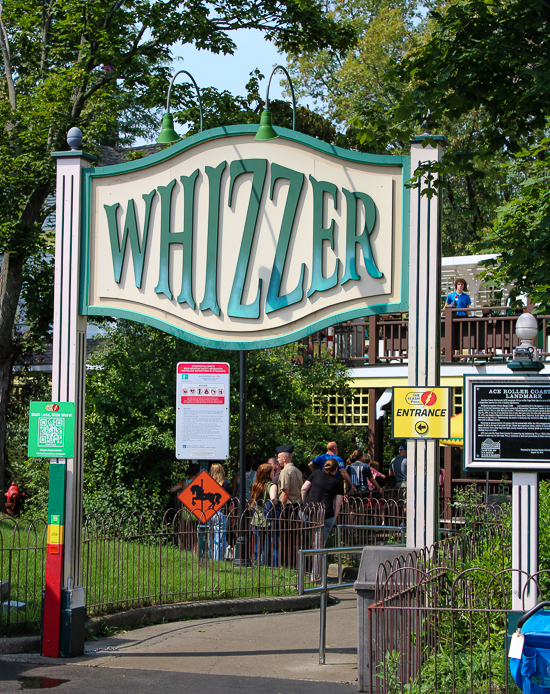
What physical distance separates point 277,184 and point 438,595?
4060 millimetres

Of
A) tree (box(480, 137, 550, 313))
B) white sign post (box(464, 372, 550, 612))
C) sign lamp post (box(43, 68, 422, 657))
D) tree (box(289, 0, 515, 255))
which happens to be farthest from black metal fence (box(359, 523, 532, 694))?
tree (box(289, 0, 515, 255))

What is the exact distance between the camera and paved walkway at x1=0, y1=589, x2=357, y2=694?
7.21 m

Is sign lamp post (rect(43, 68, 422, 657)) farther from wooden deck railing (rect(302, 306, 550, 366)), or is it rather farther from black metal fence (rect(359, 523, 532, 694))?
wooden deck railing (rect(302, 306, 550, 366))

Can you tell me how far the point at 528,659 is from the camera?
16.6 feet

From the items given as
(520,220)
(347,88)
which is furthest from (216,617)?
(347,88)

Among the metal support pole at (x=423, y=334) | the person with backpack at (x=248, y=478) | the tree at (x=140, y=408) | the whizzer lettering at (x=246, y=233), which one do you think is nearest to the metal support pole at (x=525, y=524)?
the metal support pole at (x=423, y=334)

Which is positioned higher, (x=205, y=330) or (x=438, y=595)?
(x=205, y=330)

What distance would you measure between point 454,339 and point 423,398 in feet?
37.3

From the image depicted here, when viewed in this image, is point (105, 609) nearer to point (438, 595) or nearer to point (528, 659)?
point (438, 595)

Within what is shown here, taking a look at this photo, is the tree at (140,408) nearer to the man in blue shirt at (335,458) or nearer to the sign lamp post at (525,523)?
the man in blue shirt at (335,458)

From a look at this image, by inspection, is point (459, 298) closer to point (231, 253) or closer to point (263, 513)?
point (263, 513)

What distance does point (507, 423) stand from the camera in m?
6.18

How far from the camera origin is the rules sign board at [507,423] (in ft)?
19.9

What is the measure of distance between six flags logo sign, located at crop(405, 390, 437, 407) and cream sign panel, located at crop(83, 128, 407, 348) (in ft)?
2.88
